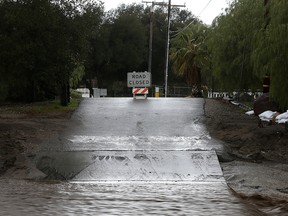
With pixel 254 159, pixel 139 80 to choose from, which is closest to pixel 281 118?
pixel 254 159

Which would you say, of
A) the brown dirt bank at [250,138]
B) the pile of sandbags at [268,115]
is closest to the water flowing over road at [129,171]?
the brown dirt bank at [250,138]

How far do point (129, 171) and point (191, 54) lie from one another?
34.0 metres

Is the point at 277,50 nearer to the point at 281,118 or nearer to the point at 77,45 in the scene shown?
the point at 281,118

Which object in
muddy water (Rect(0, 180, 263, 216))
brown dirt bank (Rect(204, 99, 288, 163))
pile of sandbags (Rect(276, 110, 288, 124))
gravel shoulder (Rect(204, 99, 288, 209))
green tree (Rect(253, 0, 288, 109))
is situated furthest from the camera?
pile of sandbags (Rect(276, 110, 288, 124))

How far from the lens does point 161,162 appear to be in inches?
487

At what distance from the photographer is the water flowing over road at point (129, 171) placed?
7121 mm

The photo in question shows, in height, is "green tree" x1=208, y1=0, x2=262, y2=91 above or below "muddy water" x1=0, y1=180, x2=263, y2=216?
above

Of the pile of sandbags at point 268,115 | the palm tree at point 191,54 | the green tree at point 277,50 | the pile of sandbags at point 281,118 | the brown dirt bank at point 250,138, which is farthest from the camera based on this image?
the palm tree at point 191,54

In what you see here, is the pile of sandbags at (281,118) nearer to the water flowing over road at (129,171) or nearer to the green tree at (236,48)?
the water flowing over road at (129,171)

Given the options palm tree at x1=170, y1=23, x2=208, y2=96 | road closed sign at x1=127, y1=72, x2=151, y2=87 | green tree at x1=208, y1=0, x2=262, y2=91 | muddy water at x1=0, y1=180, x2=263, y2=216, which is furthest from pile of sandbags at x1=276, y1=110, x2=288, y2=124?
palm tree at x1=170, y1=23, x2=208, y2=96

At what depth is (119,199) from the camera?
7.80 m

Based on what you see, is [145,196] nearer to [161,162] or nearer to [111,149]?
[161,162]

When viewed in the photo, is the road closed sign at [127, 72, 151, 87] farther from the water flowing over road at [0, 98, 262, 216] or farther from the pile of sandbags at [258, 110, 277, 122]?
the pile of sandbags at [258, 110, 277, 122]

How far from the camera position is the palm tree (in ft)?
145
